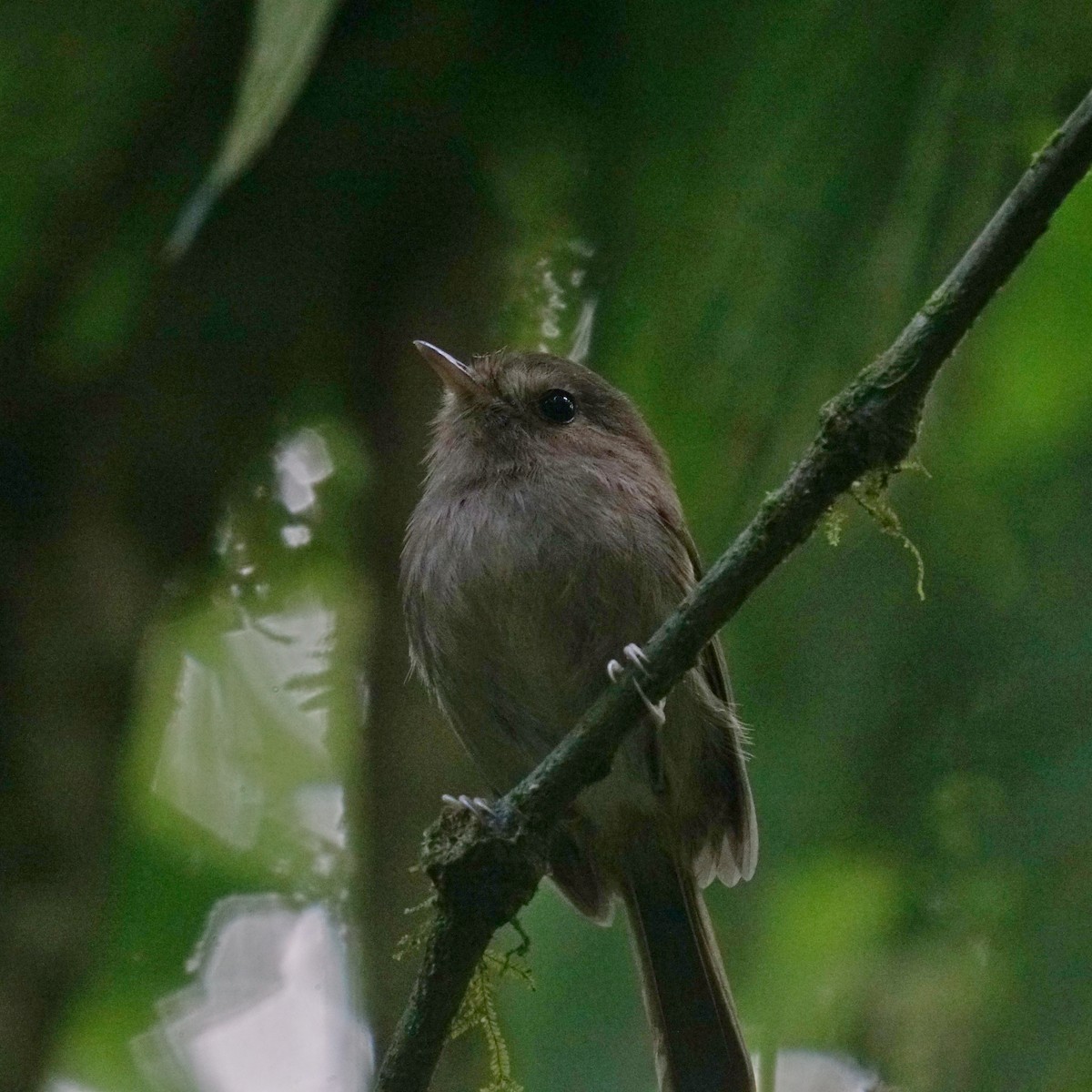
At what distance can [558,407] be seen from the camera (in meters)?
4.06

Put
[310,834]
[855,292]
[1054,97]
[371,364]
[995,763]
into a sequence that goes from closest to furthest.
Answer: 1. [1054,97]
2. [855,292]
3. [995,763]
4. [371,364]
5. [310,834]

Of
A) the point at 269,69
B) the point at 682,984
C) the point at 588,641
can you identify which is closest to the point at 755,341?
the point at 588,641

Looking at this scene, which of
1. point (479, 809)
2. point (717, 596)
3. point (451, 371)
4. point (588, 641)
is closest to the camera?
point (717, 596)

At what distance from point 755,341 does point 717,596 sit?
2.91 feet

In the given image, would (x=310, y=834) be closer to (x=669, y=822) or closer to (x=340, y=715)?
(x=340, y=715)

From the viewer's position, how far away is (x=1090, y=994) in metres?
2.88

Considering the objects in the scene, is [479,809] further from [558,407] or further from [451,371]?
[558,407]

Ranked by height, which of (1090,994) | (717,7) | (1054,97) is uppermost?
(717,7)

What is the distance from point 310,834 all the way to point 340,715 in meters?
0.30

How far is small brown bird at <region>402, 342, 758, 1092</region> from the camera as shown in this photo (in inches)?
144

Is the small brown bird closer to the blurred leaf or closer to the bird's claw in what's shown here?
the bird's claw

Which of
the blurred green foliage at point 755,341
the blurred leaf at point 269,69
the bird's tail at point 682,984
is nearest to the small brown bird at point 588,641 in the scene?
the bird's tail at point 682,984

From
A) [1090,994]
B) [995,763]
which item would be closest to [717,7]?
[995,763]

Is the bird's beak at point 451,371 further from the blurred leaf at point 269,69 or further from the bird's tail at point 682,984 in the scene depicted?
the blurred leaf at point 269,69
